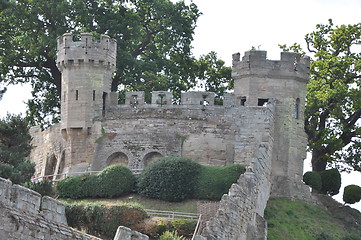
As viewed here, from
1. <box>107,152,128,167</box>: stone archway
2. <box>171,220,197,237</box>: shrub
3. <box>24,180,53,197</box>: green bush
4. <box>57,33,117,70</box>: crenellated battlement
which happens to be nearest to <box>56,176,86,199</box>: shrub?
<box>24,180,53,197</box>: green bush

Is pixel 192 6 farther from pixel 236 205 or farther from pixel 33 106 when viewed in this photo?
pixel 236 205

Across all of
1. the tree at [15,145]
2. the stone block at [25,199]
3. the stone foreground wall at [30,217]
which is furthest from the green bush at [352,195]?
the stone block at [25,199]

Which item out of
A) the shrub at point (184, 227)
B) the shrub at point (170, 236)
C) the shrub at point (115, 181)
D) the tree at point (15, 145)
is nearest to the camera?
the shrub at point (170, 236)

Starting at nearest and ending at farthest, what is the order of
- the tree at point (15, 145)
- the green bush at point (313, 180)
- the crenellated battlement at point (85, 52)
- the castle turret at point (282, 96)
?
the tree at point (15, 145) < the castle turret at point (282, 96) < the green bush at point (313, 180) < the crenellated battlement at point (85, 52)

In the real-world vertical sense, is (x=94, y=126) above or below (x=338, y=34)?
below

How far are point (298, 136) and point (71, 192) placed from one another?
10528 millimetres

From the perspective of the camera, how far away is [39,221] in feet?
90.4

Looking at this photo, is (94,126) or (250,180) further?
(94,126)

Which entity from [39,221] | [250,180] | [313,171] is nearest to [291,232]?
[250,180]

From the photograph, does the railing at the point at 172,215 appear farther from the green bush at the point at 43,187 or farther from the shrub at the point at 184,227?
the green bush at the point at 43,187

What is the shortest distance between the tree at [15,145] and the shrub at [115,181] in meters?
3.74

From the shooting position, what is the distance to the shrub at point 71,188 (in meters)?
47.0

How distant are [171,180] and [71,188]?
4.24 m

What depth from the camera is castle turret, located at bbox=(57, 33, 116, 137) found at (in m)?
51.3
